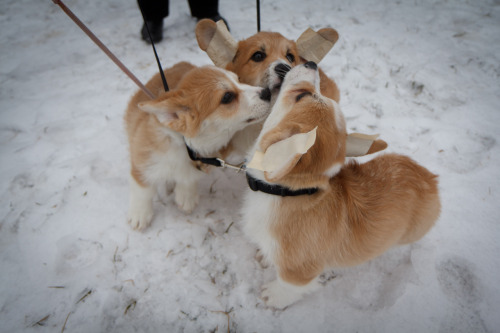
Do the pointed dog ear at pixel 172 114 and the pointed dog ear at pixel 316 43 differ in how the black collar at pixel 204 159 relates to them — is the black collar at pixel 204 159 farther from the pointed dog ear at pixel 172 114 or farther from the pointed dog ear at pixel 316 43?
the pointed dog ear at pixel 316 43

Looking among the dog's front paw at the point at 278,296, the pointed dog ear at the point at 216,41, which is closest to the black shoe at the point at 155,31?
the pointed dog ear at the point at 216,41

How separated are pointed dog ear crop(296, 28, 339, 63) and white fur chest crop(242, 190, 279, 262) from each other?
1.24 m

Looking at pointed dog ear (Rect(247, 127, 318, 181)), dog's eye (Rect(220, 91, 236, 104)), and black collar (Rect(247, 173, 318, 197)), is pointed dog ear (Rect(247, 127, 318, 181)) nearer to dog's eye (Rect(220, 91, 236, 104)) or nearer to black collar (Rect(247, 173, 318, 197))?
black collar (Rect(247, 173, 318, 197))

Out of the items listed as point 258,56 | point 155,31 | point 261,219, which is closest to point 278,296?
point 261,219

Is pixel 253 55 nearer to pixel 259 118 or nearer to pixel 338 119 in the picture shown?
pixel 259 118

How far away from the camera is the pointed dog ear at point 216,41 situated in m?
1.86

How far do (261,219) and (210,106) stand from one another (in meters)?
0.80

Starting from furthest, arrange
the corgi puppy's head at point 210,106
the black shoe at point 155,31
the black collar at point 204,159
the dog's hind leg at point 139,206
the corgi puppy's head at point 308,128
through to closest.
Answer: the black shoe at point 155,31, the dog's hind leg at point 139,206, the black collar at point 204,159, the corgi puppy's head at point 210,106, the corgi puppy's head at point 308,128

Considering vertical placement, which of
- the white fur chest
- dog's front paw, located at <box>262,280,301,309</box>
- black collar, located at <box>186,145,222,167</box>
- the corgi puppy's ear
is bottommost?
dog's front paw, located at <box>262,280,301,309</box>

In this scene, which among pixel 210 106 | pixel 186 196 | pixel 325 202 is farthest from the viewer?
pixel 186 196

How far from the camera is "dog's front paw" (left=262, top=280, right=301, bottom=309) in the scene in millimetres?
1814

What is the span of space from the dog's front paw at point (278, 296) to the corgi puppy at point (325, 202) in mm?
71

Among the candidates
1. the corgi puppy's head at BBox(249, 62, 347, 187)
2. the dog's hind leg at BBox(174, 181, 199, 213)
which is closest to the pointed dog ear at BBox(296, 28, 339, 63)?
the corgi puppy's head at BBox(249, 62, 347, 187)

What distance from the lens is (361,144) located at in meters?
1.42
